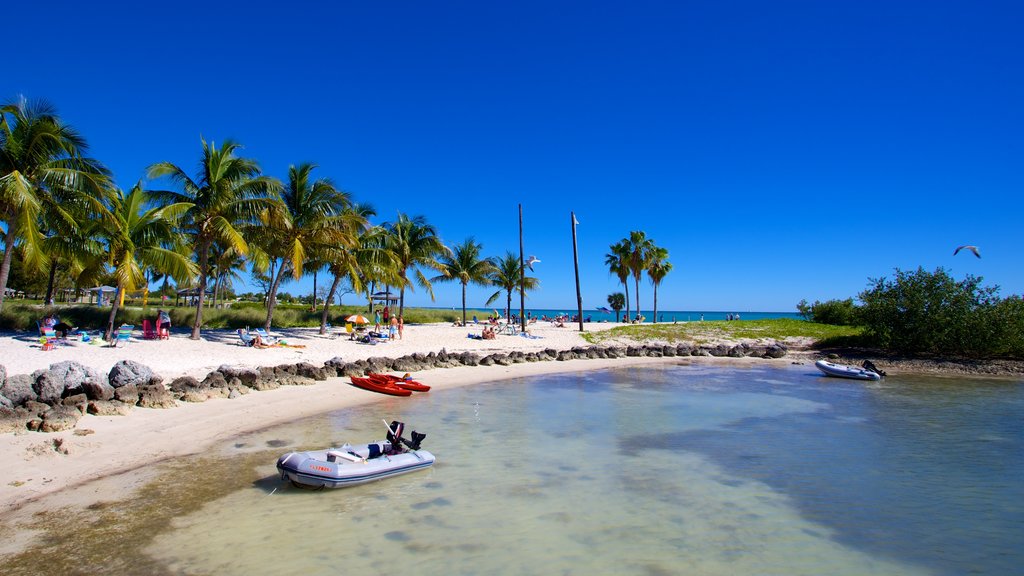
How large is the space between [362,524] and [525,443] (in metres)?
4.80

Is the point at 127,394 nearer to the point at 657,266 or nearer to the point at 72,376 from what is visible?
the point at 72,376

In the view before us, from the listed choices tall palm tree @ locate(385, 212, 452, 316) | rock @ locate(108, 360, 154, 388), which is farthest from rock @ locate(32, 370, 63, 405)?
tall palm tree @ locate(385, 212, 452, 316)

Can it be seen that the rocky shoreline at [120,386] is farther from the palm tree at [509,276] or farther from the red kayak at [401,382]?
the palm tree at [509,276]

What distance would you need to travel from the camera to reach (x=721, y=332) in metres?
35.1

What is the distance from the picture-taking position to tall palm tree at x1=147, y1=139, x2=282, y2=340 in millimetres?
19656

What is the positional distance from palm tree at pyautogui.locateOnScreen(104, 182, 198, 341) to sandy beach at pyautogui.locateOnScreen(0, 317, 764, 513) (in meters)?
2.58

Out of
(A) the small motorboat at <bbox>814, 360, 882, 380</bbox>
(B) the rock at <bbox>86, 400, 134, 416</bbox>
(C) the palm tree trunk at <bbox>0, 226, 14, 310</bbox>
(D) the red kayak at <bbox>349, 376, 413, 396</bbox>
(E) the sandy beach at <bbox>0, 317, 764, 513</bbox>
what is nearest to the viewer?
(E) the sandy beach at <bbox>0, 317, 764, 513</bbox>

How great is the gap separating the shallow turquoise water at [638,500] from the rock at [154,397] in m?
3.07

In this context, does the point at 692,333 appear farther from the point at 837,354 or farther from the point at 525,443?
the point at 525,443

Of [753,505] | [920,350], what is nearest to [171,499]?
[753,505]

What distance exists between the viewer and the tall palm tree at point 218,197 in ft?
64.5

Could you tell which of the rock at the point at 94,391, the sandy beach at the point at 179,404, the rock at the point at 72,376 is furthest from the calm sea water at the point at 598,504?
the rock at the point at 72,376

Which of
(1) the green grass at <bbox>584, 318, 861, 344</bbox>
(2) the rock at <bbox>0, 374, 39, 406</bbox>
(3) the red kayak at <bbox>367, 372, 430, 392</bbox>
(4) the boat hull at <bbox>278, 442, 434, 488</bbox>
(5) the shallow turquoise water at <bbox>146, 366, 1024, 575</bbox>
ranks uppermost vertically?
(1) the green grass at <bbox>584, 318, 861, 344</bbox>

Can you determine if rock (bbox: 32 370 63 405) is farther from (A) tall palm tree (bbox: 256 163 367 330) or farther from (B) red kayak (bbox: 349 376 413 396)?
(A) tall palm tree (bbox: 256 163 367 330)
